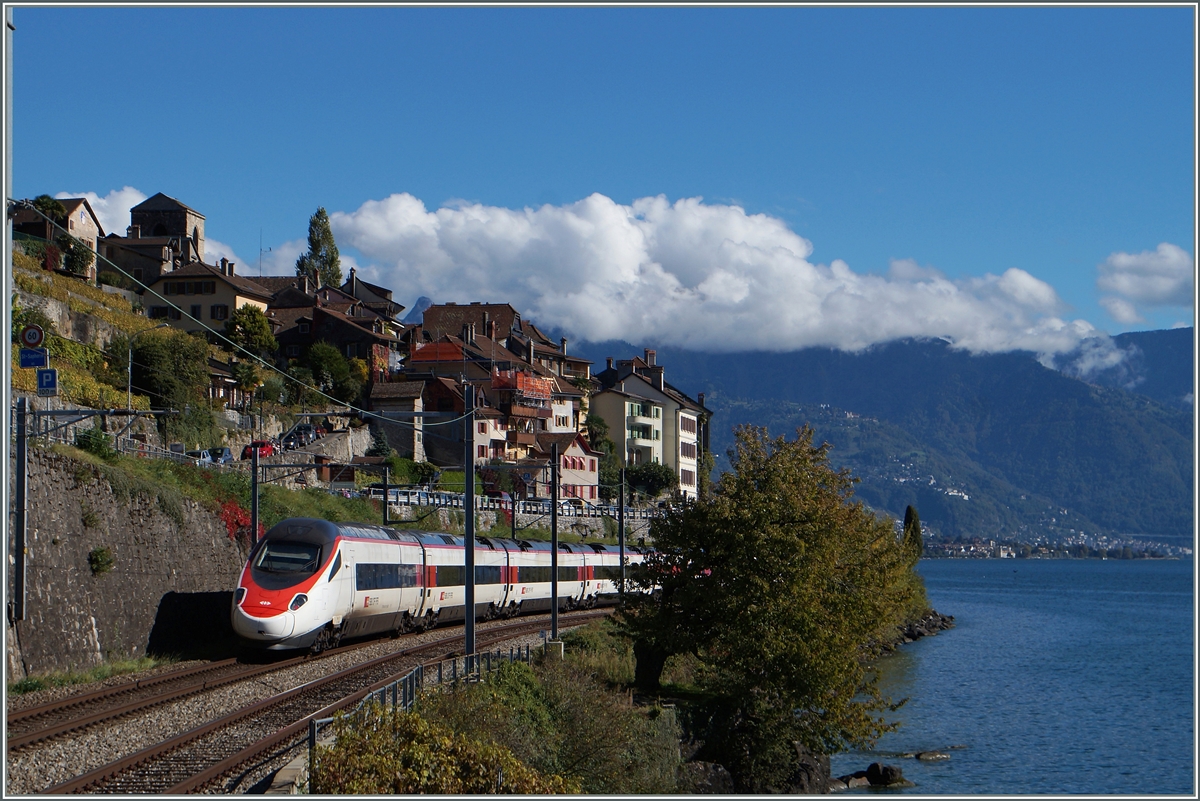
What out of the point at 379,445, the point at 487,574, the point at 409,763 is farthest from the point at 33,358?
the point at 379,445

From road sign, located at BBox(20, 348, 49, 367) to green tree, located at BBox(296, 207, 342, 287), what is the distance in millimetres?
122798

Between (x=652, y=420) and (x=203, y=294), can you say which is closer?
(x=203, y=294)

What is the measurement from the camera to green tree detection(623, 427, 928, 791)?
1201 inches

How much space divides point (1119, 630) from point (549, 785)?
95673 millimetres

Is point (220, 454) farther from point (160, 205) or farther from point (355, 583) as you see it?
point (160, 205)

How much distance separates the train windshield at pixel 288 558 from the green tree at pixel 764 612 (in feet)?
30.2

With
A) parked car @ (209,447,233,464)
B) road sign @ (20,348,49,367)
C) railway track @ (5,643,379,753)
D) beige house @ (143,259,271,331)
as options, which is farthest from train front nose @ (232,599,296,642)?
beige house @ (143,259,271,331)

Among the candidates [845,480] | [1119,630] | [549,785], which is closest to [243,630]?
[549,785]

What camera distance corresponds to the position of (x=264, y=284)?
403ft

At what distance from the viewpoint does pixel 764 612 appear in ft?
100.0

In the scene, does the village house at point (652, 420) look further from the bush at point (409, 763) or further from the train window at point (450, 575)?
the bush at point (409, 763)

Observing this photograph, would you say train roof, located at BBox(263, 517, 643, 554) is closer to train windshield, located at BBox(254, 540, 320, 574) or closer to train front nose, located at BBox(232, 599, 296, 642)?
train windshield, located at BBox(254, 540, 320, 574)

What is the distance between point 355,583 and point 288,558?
8.23 feet

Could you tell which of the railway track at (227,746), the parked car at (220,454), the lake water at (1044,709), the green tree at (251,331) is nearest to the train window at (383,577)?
the railway track at (227,746)
